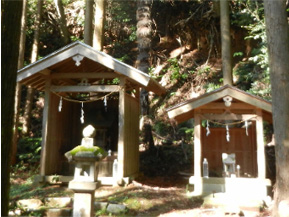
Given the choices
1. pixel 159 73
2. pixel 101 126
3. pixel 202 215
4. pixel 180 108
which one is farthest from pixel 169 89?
pixel 202 215

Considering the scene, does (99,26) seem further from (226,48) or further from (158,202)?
(158,202)

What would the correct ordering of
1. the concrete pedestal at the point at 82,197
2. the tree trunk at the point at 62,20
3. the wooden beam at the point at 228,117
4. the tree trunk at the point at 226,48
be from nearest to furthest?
the concrete pedestal at the point at 82,197
the wooden beam at the point at 228,117
the tree trunk at the point at 226,48
the tree trunk at the point at 62,20

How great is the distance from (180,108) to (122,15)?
1242cm

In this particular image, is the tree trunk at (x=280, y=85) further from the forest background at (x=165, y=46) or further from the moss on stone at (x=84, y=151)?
the forest background at (x=165, y=46)

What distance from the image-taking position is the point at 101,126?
12266mm

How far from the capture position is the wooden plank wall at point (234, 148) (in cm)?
1123

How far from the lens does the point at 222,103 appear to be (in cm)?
937

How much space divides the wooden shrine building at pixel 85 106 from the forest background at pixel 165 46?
3314 millimetres

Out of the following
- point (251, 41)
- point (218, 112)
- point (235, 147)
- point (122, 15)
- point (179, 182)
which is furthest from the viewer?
point (122, 15)

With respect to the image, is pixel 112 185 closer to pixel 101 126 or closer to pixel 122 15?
pixel 101 126

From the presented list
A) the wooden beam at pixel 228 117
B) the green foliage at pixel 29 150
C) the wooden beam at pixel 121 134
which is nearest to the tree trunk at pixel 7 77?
the wooden beam at pixel 121 134

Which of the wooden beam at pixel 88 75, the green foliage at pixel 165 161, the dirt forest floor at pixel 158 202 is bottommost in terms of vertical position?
the dirt forest floor at pixel 158 202

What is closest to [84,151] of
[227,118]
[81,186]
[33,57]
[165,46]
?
[81,186]

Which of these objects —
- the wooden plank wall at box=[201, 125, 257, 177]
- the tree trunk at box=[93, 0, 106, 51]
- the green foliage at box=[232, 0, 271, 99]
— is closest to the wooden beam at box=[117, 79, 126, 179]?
the tree trunk at box=[93, 0, 106, 51]
